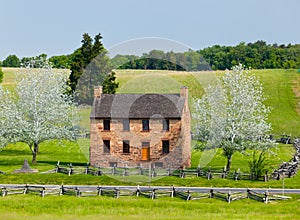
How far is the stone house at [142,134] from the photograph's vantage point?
6116 centimetres

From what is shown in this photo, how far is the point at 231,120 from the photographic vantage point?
59.7 metres

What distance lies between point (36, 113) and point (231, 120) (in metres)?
21.5

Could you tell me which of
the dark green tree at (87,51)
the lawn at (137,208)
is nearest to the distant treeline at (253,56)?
the dark green tree at (87,51)

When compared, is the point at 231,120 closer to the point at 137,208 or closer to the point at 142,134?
the point at 142,134

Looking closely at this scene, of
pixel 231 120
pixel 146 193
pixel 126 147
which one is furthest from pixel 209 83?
pixel 146 193

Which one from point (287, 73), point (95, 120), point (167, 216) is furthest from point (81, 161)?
point (287, 73)

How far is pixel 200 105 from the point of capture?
61719 millimetres

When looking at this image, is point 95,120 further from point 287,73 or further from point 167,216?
point 287,73

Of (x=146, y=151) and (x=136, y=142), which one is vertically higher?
(x=136, y=142)

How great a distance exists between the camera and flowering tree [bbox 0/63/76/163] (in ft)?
211

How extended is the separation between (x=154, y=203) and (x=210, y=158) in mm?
25915

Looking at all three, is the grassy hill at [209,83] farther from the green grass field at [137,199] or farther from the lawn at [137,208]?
the lawn at [137,208]

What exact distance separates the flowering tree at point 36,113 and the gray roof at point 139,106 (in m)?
5.60

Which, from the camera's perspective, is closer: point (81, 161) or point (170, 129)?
point (170, 129)
